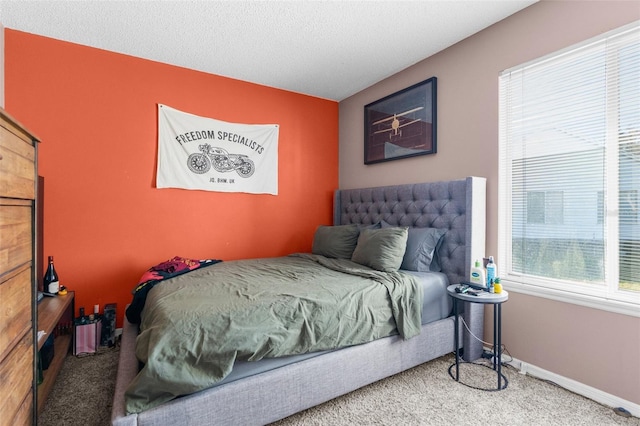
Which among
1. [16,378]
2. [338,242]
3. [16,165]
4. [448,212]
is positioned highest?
[16,165]

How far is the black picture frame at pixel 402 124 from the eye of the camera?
2938 mm

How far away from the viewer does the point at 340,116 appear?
4117 mm

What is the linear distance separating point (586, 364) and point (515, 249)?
2.68 ft

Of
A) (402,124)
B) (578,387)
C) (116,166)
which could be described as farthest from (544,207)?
(116,166)

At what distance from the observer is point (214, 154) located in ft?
10.5

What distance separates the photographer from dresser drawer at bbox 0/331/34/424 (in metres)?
1.13

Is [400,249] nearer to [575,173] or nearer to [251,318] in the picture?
[575,173]

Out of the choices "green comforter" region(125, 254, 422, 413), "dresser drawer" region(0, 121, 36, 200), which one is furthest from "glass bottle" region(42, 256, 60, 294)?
"dresser drawer" region(0, 121, 36, 200)

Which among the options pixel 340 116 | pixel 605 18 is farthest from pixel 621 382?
pixel 340 116

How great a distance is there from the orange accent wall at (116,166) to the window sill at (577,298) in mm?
2421

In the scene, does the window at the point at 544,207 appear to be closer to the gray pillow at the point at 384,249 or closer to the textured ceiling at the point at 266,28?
the gray pillow at the point at 384,249

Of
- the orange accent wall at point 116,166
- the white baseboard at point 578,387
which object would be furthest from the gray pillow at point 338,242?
the white baseboard at point 578,387

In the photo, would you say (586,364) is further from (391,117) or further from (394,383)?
(391,117)

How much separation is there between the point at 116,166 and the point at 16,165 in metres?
1.67
